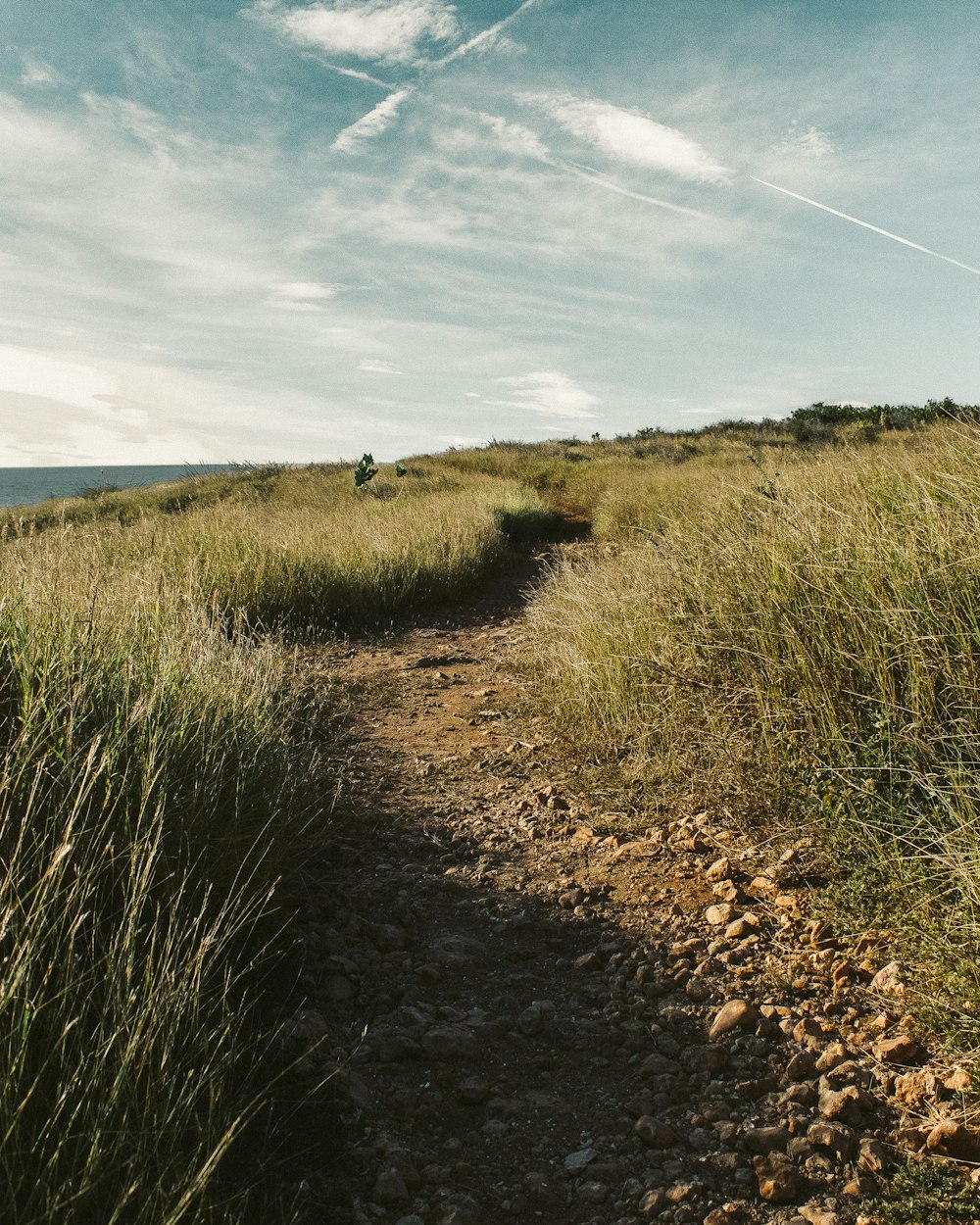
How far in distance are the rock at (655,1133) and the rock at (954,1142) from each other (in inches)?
23.5

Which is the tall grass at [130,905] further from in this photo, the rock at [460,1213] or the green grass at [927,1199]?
the green grass at [927,1199]

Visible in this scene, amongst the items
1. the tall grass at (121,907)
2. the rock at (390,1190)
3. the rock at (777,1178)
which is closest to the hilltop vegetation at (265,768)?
the tall grass at (121,907)

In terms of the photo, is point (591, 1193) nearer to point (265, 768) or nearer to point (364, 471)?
point (265, 768)

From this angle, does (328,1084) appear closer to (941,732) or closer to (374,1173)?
(374,1173)

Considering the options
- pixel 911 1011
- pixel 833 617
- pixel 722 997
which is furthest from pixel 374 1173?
pixel 833 617

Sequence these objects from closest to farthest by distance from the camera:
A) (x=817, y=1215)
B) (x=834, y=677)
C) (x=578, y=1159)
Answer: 1. (x=817, y=1215)
2. (x=578, y=1159)
3. (x=834, y=677)

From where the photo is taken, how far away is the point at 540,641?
605 cm

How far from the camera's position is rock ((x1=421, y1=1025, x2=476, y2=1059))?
241 cm

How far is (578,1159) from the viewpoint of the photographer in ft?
6.75

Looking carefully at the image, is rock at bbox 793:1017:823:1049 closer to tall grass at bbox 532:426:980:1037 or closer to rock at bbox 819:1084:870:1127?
rock at bbox 819:1084:870:1127

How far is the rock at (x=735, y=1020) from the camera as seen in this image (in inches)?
96.1

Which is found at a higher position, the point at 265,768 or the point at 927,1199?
the point at 265,768

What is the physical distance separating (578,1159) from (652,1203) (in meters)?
0.22

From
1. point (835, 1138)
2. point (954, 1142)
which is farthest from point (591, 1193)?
point (954, 1142)
